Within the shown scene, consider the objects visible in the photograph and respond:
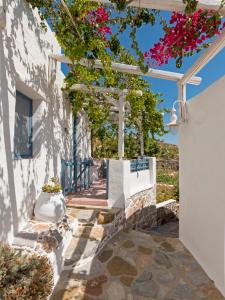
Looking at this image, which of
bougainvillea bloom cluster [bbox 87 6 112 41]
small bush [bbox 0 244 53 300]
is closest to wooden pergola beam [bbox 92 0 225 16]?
bougainvillea bloom cluster [bbox 87 6 112 41]

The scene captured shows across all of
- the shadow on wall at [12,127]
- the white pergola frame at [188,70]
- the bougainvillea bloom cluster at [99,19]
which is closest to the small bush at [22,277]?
the shadow on wall at [12,127]

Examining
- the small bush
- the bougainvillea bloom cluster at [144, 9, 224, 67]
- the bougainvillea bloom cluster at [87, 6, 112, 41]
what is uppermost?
the bougainvillea bloom cluster at [87, 6, 112, 41]

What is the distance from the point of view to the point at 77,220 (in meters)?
4.58

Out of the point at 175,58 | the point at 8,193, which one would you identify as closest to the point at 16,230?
the point at 8,193

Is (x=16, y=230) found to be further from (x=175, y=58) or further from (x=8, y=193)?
(x=175, y=58)

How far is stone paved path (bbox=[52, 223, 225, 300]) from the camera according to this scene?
308cm

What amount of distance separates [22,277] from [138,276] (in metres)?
2.01

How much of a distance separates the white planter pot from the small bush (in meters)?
1.45

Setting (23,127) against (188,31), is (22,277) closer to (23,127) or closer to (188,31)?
(23,127)

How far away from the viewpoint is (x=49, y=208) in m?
4.04

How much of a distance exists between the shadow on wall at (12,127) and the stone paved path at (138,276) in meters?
1.38

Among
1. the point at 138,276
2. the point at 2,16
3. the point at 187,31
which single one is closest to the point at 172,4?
the point at 187,31

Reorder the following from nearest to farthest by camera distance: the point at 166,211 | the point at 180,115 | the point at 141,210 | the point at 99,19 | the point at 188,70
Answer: the point at 99,19, the point at 188,70, the point at 180,115, the point at 141,210, the point at 166,211

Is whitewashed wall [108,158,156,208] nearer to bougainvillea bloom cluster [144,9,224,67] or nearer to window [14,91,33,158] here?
window [14,91,33,158]
